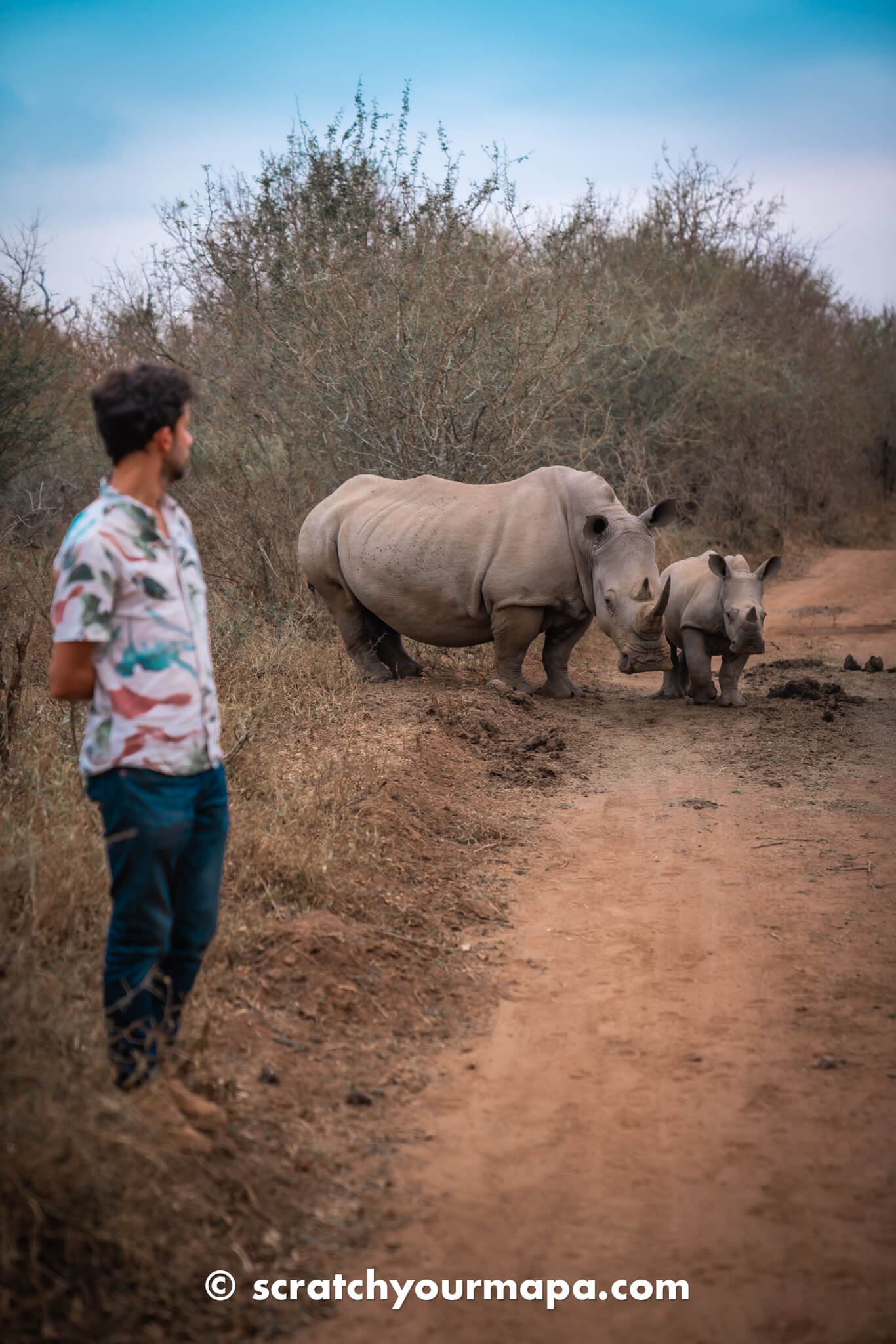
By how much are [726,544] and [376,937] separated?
13.4 meters

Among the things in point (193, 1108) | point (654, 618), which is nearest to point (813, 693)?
point (654, 618)

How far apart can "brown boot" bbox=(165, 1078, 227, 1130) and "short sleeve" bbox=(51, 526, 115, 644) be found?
118 centimetres

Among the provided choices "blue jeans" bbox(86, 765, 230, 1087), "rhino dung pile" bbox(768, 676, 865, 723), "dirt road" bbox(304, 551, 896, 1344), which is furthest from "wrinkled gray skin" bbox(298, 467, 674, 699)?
"blue jeans" bbox(86, 765, 230, 1087)

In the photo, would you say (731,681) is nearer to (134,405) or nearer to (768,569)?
(768,569)

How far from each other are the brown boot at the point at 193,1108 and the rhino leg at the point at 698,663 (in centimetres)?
631

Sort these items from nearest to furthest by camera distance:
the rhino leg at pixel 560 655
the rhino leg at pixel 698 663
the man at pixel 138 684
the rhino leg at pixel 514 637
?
1. the man at pixel 138 684
2. the rhino leg at pixel 514 637
3. the rhino leg at pixel 698 663
4. the rhino leg at pixel 560 655

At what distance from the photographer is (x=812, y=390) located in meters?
19.8

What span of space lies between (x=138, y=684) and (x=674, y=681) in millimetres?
6903

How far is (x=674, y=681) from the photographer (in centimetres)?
909

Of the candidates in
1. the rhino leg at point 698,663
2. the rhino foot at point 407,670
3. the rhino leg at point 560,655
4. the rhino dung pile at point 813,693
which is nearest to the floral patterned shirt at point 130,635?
the rhino leg at point 560,655

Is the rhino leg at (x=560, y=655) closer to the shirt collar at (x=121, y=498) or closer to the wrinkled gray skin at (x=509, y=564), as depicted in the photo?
the wrinkled gray skin at (x=509, y=564)

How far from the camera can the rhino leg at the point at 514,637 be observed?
27.1 ft

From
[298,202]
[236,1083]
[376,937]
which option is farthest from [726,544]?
[236,1083]

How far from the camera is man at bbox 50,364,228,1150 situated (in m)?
2.66
